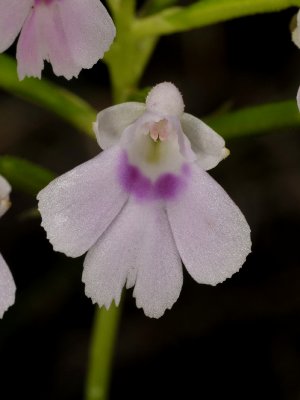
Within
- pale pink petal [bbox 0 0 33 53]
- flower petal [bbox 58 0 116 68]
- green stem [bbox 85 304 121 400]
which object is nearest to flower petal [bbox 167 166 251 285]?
flower petal [bbox 58 0 116 68]

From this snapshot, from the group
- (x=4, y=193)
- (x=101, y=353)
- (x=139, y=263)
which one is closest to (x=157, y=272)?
(x=139, y=263)

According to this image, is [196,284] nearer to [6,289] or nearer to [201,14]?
[201,14]

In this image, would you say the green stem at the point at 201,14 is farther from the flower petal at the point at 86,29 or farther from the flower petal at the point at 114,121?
the flower petal at the point at 86,29

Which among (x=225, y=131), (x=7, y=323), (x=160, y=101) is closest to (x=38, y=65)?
(x=160, y=101)

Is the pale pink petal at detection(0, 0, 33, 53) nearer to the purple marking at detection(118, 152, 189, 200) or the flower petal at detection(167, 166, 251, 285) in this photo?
the purple marking at detection(118, 152, 189, 200)

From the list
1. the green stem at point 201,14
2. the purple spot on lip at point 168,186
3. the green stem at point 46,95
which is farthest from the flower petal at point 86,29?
the green stem at point 46,95

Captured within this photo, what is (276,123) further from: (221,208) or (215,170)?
(215,170)
